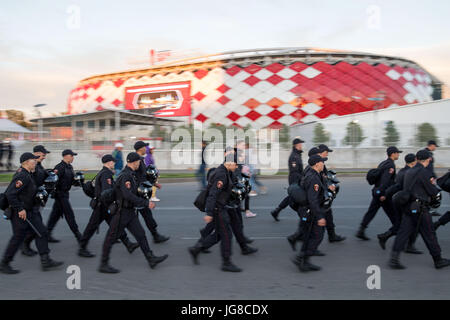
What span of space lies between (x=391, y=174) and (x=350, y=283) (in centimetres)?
231

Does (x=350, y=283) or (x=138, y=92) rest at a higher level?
(x=138, y=92)

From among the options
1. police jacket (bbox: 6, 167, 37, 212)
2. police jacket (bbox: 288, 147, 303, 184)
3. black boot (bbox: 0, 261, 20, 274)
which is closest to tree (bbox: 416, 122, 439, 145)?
police jacket (bbox: 288, 147, 303, 184)

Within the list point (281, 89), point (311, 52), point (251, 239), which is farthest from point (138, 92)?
point (251, 239)

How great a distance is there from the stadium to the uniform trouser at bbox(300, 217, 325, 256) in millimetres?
32475

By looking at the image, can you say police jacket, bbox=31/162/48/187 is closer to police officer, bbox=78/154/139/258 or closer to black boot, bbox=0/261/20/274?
police officer, bbox=78/154/139/258

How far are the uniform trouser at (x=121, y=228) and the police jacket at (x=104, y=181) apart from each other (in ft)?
1.94

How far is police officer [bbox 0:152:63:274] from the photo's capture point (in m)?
4.58

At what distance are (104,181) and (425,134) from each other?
18.6 meters

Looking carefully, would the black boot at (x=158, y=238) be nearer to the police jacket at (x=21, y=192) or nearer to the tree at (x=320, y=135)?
the police jacket at (x=21, y=192)

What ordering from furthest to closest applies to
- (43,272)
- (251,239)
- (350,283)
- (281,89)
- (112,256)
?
(281,89) < (251,239) < (112,256) < (43,272) < (350,283)

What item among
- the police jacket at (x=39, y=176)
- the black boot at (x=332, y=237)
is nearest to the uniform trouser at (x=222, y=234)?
the black boot at (x=332, y=237)

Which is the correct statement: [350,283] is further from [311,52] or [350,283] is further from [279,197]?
[311,52]
